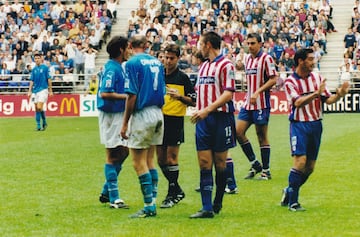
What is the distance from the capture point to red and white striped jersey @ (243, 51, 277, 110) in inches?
603

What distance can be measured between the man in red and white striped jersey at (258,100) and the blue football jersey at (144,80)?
394 centimetres

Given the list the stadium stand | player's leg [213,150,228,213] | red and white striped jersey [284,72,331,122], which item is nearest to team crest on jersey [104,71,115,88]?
player's leg [213,150,228,213]

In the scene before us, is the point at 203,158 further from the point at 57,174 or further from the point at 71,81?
the point at 71,81

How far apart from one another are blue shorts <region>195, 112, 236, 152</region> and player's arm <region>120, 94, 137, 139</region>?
89cm

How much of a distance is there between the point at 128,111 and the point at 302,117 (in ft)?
7.92

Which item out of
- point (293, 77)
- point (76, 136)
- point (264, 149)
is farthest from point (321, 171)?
point (76, 136)

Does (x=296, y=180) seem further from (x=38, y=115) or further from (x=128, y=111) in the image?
(x=38, y=115)

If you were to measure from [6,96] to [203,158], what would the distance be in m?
27.2

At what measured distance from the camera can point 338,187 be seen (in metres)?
14.2

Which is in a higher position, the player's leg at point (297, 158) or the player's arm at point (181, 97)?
the player's arm at point (181, 97)

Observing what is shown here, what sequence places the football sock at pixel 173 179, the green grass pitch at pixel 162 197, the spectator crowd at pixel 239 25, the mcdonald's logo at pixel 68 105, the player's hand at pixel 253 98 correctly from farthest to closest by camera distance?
the spectator crowd at pixel 239 25
the mcdonald's logo at pixel 68 105
the player's hand at pixel 253 98
the football sock at pixel 173 179
the green grass pitch at pixel 162 197

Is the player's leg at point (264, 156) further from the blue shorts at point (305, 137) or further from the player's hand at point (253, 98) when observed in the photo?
the blue shorts at point (305, 137)

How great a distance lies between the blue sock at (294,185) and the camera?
11.8 meters

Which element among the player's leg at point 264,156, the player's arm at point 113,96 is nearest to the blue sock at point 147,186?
the player's arm at point 113,96
